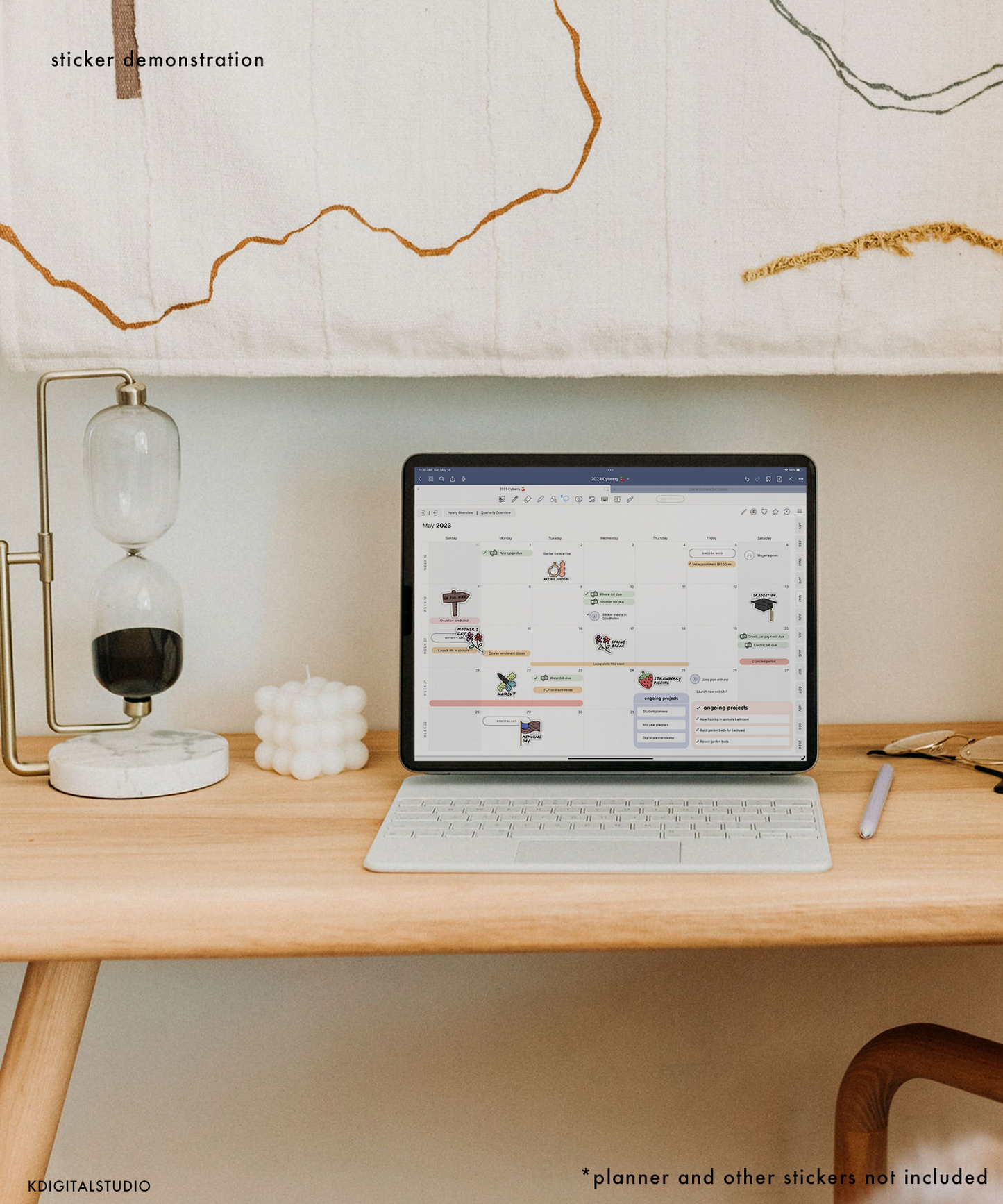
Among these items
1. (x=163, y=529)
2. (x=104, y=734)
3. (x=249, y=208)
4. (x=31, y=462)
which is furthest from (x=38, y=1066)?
(x=249, y=208)

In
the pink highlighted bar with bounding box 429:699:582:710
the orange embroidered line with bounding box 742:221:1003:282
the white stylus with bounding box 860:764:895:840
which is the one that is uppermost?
the orange embroidered line with bounding box 742:221:1003:282

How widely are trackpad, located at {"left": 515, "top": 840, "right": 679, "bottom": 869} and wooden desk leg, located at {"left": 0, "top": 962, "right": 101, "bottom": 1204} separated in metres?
0.35

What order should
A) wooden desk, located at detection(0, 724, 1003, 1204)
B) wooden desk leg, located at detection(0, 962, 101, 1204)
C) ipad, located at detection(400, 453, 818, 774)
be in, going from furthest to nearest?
Answer: ipad, located at detection(400, 453, 818, 774), wooden desk leg, located at detection(0, 962, 101, 1204), wooden desk, located at detection(0, 724, 1003, 1204)

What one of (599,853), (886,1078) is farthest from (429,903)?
(886,1078)

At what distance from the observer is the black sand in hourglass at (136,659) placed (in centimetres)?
78

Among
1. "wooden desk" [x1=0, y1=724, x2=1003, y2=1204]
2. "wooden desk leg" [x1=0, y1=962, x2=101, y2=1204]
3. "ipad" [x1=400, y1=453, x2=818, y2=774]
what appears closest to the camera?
"wooden desk" [x1=0, y1=724, x2=1003, y2=1204]

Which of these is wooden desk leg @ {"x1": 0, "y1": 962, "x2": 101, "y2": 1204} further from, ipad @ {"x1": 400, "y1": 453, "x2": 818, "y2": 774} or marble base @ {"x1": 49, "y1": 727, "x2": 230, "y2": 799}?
ipad @ {"x1": 400, "y1": 453, "x2": 818, "y2": 774}

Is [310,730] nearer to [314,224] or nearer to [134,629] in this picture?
[134,629]

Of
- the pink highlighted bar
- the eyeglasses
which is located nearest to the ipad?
the pink highlighted bar

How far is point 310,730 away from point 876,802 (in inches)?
16.9

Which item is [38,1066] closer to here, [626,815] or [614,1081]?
[626,815]

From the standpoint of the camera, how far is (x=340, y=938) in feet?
1.90

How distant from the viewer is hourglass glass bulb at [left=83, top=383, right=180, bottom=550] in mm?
780

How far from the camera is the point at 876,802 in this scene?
71cm
